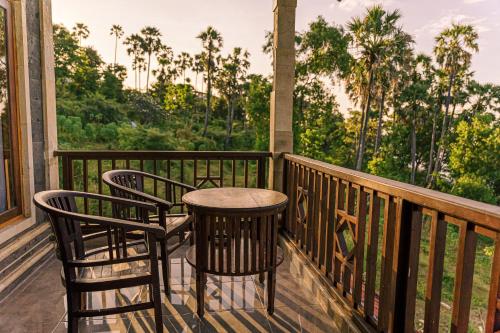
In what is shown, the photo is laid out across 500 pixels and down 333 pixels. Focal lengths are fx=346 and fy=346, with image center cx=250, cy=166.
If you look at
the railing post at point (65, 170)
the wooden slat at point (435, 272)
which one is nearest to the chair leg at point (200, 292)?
the wooden slat at point (435, 272)

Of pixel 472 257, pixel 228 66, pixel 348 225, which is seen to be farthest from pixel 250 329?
pixel 228 66

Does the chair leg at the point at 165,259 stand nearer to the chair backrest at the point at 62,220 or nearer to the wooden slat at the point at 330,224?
the chair backrest at the point at 62,220

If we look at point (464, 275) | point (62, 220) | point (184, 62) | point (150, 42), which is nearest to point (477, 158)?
point (184, 62)

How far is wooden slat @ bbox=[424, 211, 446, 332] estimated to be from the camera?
1.36 metres

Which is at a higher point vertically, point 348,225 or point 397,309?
point 348,225

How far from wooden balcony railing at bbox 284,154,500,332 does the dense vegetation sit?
54.4 ft

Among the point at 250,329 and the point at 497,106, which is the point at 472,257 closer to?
the point at 250,329

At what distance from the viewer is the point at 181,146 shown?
2231 cm

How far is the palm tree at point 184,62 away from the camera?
26.5m

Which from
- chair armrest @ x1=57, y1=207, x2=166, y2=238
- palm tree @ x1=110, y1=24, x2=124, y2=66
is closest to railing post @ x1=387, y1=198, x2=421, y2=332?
chair armrest @ x1=57, y1=207, x2=166, y2=238

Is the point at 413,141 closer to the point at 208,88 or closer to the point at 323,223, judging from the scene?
the point at 208,88

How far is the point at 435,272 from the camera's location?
4.55ft

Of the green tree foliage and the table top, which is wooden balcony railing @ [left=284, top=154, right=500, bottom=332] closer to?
the table top

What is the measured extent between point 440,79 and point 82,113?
21.3 meters
